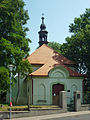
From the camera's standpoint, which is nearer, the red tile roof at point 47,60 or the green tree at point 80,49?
the red tile roof at point 47,60

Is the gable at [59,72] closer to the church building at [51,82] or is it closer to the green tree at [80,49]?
the church building at [51,82]

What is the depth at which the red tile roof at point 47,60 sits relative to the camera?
24.2 metres

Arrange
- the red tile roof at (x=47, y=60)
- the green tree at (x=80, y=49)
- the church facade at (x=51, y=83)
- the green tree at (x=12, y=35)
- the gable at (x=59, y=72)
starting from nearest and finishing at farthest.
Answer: the green tree at (x=12, y=35)
the church facade at (x=51, y=83)
the gable at (x=59, y=72)
the red tile roof at (x=47, y=60)
the green tree at (x=80, y=49)

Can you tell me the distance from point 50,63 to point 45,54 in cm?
364

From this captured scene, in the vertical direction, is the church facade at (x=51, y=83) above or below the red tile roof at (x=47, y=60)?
below

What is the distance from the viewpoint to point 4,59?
63.0ft

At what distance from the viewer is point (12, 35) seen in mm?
20281

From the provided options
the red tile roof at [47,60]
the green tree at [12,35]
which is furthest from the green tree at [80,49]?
the green tree at [12,35]

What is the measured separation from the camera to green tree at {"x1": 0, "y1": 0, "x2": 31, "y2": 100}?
19000 millimetres

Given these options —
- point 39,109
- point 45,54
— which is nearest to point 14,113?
point 39,109

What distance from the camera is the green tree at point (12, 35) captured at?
19000mm

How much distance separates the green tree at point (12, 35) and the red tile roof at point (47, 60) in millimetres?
2930

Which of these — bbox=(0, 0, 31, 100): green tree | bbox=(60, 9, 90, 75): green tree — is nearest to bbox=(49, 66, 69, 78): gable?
bbox=(0, 0, 31, 100): green tree

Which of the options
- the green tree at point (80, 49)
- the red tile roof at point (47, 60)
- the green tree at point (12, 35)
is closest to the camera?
the green tree at point (12, 35)
